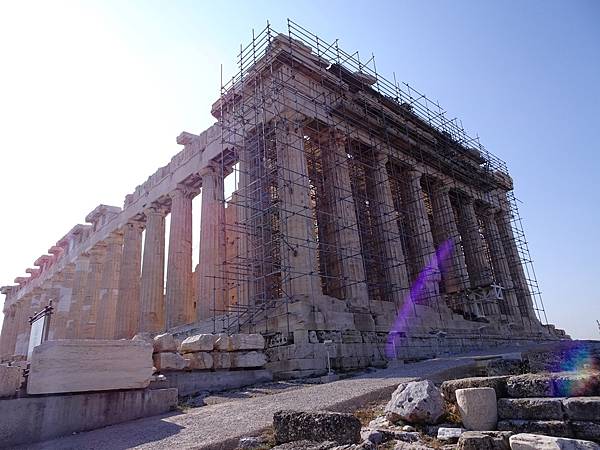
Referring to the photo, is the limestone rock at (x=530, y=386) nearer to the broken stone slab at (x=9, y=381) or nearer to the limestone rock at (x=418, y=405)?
the limestone rock at (x=418, y=405)

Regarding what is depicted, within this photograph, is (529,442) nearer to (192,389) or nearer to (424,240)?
(192,389)

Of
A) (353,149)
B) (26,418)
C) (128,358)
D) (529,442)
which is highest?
(353,149)

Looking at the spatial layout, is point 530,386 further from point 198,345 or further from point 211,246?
point 211,246

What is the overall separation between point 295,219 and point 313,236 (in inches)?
35.1

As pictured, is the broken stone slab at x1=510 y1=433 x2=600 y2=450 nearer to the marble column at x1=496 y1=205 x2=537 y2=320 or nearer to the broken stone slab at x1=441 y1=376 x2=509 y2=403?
the broken stone slab at x1=441 y1=376 x2=509 y2=403

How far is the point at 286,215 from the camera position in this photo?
1519cm

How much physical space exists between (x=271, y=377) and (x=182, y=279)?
9.86 m

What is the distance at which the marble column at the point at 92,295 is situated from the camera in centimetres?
2652

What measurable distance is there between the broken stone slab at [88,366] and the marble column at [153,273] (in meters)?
13.9

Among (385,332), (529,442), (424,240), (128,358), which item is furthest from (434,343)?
(529,442)

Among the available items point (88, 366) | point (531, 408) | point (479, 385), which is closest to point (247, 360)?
point (88, 366)

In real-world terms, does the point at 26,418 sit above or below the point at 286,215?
below

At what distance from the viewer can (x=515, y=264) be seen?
96.1ft

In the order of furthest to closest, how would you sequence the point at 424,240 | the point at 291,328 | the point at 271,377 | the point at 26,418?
the point at 424,240, the point at 291,328, the point at 271,377, the point at 26,418
